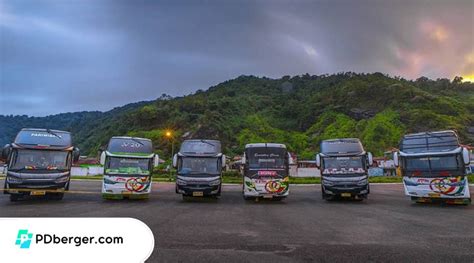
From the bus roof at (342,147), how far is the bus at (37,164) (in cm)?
1315

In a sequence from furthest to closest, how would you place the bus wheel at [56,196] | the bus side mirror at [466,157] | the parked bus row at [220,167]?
1. the bus wheel at [56,196]
2. the parked bus row at [220,167]
3. the bus side mirror at [466,157]

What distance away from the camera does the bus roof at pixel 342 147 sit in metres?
17.7

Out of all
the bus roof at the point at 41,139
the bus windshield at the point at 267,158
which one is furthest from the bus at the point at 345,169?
the bus roof at the point at 41,139

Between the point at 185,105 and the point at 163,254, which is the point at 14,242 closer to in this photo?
the point at 163,254

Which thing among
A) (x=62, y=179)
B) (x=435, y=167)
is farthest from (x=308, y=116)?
(x=62, y=179)

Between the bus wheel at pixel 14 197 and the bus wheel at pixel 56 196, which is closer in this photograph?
the bus wheel at pixel 14 197

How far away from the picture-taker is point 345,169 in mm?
17219

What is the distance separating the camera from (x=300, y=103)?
100625 mm

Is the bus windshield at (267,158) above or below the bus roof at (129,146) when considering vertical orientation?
below

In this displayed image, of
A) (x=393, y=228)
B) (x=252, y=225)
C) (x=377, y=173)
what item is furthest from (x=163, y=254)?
(x=377, y=173)

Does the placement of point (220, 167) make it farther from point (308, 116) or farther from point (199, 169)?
point (308, 116)

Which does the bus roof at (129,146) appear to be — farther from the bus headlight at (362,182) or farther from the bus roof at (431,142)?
the bus roof at (431,142)

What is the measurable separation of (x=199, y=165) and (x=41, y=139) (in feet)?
25.2

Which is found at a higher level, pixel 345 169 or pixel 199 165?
pixel 199 165
